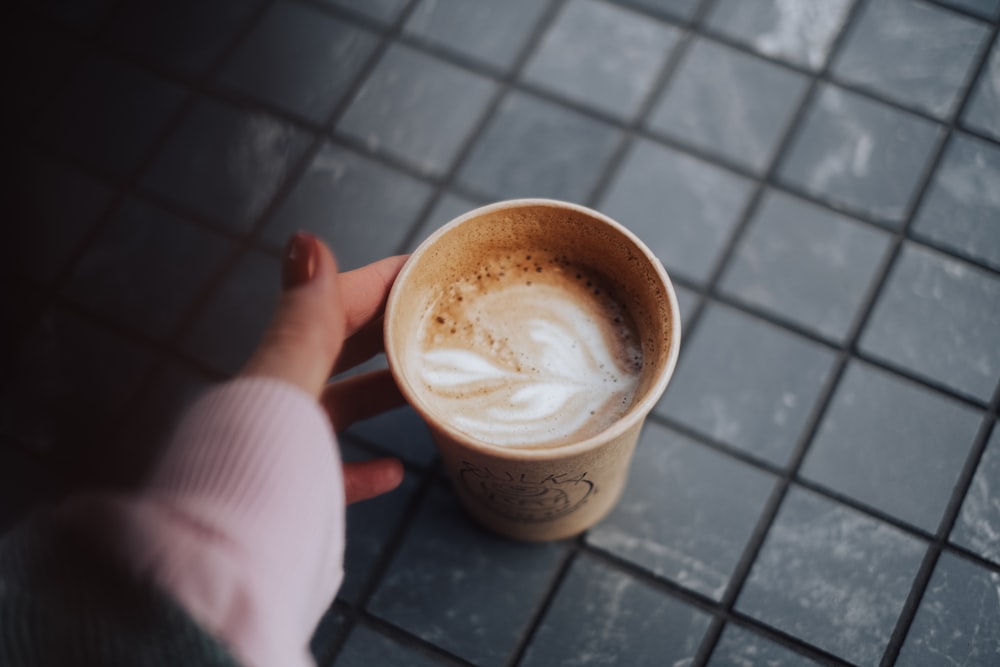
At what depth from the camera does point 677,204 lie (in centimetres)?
125

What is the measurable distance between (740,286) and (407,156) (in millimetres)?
534

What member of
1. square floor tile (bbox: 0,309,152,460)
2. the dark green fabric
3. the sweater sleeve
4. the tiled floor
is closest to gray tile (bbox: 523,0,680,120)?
the tiled floor

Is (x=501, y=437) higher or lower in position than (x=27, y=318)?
higher

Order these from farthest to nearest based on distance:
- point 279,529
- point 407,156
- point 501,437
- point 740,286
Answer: point 407,156 → point 740,286 → point 501,437 → point 279,529

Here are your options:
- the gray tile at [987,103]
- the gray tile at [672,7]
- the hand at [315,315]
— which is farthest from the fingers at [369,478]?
the gray tile at [987,103]

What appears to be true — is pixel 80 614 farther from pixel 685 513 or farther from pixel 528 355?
pixel 685 513

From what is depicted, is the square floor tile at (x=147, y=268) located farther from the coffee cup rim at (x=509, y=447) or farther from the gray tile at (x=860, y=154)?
the gray tile at (x=860, y=154)

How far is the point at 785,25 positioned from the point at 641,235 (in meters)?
0.43

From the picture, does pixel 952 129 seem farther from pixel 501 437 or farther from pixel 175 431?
pixel 175 431

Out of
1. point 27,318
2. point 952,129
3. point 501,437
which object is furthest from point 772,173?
point 27,318

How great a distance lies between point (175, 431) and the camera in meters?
0.59

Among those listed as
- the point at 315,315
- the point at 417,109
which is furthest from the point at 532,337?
the point at 417,109

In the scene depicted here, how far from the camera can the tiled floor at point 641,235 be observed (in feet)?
3.50

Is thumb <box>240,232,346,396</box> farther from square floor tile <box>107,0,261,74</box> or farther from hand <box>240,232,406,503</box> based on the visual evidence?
square floor tile <box>107,0,261,74</box>
